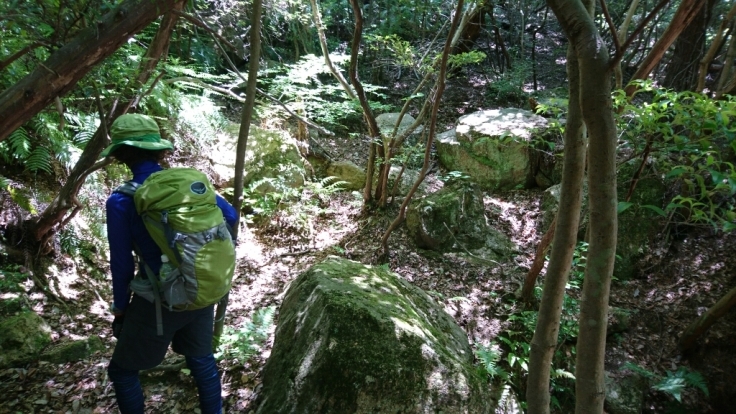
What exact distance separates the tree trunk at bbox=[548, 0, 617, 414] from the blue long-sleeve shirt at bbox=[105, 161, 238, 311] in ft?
7.15

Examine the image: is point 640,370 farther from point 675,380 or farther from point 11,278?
point 11,278

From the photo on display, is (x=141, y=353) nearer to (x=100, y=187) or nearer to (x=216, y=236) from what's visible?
(x=216, y=236)

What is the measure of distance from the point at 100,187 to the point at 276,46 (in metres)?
8.07

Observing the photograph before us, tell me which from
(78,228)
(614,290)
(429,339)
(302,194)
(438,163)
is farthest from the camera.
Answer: (438,163)

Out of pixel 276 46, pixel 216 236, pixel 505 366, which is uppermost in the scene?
pixel 276 46

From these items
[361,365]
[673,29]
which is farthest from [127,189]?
[673,29]

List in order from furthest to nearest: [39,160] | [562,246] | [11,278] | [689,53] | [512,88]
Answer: [512,88]
[689,53]
[39,160]
[11,278]
[562,246]

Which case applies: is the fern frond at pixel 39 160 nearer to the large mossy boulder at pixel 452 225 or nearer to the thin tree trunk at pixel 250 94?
the thin tree trunk at pixel 250 94

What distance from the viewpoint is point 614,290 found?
5484 mm

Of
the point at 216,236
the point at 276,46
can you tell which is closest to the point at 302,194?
the point at 216,236

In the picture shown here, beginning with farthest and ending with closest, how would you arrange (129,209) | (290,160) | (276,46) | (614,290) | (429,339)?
(276,46) < (290,160) < (614,290) < (429,339) < (129,209)

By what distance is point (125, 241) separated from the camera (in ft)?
6.95

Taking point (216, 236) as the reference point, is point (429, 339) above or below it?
below

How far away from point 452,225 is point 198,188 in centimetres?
454
